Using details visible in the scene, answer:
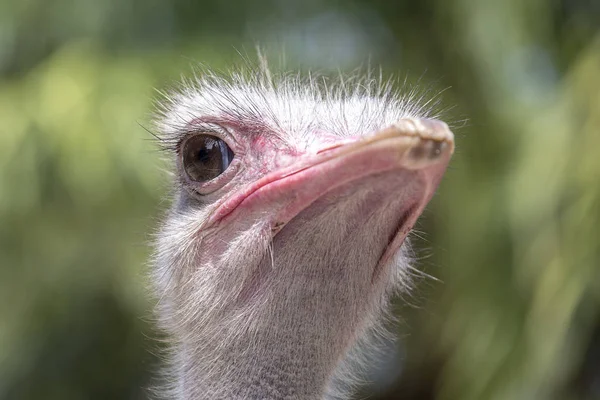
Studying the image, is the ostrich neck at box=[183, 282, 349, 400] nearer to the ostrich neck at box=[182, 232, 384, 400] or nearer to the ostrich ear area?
the ostrich neck at box=[182, 232, 384, 400]

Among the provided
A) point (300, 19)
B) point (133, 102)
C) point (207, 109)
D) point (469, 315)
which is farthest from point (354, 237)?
point (300, 19)

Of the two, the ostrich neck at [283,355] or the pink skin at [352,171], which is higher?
the pink skin at [352,171]

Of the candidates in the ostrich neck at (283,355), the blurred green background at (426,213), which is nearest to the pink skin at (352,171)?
the ostrich neck at (283,355)

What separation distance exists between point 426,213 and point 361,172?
8.86 feet

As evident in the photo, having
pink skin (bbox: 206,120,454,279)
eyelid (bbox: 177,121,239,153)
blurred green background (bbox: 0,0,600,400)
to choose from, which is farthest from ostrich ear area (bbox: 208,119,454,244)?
blurred green background (bbox: 0,0,600,400)

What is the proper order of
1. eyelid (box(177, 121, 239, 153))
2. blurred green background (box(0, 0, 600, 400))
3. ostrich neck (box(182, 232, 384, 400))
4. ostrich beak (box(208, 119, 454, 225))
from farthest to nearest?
blurred green background (box(0, 0, 600, 400)) → eyelid (box(177, 121, 239, 153)) → ostrich neck (box(182, 232, 384, 400)) → ostrich beak (box(208, 119, 454, 225))

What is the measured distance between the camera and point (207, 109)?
1428 mm

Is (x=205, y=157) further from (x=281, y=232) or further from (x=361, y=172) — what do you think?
(x=361, y=172)

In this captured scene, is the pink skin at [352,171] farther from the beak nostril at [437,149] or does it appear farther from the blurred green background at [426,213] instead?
the blurred green background at [426,213]

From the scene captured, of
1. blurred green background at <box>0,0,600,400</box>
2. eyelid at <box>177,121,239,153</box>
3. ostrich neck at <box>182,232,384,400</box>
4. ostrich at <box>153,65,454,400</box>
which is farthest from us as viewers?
blurred green background at <box>0,0,600,400</box>

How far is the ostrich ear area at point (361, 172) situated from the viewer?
95 cm

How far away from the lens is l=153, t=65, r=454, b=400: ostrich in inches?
42.2

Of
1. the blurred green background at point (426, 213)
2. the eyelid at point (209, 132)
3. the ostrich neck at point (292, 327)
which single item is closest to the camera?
the ostrich neck at point (292, 327)

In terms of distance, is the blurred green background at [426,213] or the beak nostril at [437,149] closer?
the beak nostril at [437,149]
